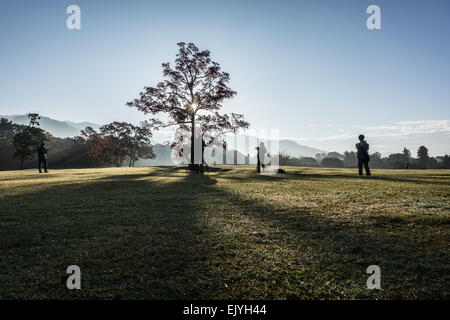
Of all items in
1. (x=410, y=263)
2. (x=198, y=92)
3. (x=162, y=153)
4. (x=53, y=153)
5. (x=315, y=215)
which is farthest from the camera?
(x=162, y=153)

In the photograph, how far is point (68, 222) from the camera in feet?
15.8

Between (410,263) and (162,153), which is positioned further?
(162,153)

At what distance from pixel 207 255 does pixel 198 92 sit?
23.9 metres

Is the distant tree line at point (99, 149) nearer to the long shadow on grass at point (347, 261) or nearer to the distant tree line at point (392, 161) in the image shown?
the distant tree line at point (392, 161)

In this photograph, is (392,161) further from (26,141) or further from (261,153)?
(26,141)

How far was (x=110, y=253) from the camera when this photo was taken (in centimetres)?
322

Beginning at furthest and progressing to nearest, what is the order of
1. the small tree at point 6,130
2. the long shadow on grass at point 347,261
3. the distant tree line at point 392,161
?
the small tree at point 6,130 < the distant tree line at point 392,161 < the long shadow on grass at point 347,261

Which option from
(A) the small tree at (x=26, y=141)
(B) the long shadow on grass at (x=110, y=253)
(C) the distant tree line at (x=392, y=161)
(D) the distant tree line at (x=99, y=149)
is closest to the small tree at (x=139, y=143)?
(D) the distant tree line at (x=99, y=149)

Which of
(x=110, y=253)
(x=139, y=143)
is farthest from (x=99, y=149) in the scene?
(x=110, y=253)

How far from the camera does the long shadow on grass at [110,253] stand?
2.35m

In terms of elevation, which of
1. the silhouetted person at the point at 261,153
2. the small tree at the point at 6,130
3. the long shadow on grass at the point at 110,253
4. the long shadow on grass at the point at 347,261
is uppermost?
the small tree at the point at 6,130

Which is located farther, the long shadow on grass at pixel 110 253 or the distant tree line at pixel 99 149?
the distant tree line at pixel 99 149
